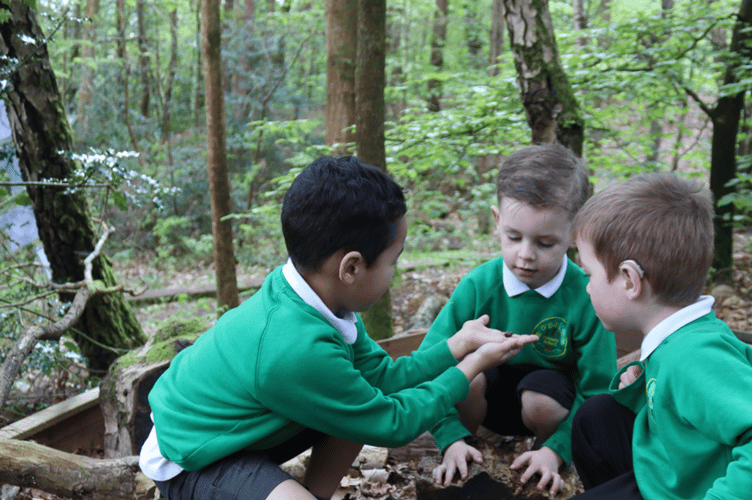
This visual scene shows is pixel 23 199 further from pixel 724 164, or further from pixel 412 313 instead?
pixel 724 164

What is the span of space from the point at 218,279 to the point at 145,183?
5.10 feet

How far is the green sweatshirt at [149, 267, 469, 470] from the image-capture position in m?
1.38

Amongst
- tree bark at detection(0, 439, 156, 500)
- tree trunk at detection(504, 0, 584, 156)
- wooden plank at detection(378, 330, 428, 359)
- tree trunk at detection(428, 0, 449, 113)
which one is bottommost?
wooden plank at detection(378, 330, 428, 359)

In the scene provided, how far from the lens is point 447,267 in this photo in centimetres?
694

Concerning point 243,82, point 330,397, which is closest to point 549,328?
point 330,397

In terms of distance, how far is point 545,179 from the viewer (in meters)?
1.92

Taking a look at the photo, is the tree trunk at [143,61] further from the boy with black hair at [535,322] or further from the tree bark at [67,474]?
the boy with black hair at [535,322]

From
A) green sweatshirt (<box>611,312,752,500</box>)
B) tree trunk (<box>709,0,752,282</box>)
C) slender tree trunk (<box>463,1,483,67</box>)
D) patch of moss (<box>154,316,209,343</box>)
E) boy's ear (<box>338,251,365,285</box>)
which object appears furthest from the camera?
slender tree trunk (<box>463,1,483,67</box>)

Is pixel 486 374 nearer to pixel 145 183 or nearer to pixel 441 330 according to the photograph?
pixel 441 330

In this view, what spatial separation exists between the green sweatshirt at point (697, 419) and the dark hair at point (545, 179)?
69cm

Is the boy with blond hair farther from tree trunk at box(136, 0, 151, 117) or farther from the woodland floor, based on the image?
tree trunk at box(136, 0, 151, 117)

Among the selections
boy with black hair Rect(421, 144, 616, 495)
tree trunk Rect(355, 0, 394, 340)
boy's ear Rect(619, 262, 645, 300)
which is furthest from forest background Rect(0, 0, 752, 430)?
boy's ear Rect(619, 262, 645, 300)

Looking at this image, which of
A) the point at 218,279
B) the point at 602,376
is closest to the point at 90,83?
the point at 218,279

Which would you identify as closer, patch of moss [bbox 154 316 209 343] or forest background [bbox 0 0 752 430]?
patch of moss [bbox 154 316 209 343]
